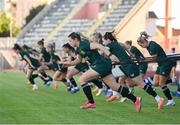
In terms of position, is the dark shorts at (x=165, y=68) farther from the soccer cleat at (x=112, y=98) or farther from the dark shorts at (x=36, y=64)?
the dark shorts at (x=36, y=64)

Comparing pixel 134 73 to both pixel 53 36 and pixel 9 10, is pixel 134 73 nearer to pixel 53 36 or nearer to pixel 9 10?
pixel 53 36

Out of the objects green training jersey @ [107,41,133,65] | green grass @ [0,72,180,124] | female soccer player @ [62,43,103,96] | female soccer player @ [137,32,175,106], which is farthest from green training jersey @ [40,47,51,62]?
green training jersey @ [107,41,133,65]

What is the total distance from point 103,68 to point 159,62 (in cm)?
195

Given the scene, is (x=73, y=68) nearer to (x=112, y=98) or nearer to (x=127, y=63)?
(x=112, y=98)

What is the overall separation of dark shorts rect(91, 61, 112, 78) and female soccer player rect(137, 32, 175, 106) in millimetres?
1393

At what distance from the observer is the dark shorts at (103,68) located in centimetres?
1295

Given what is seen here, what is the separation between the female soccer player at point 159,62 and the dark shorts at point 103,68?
1.39 metres

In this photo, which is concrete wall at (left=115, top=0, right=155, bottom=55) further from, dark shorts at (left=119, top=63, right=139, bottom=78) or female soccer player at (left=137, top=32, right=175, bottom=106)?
dark shorts at (left=119, top=63, right=139, bottom=78)

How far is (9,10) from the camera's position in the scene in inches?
4131

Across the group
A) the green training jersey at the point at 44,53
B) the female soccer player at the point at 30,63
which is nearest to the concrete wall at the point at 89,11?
the female soccer player at the point at 30,63

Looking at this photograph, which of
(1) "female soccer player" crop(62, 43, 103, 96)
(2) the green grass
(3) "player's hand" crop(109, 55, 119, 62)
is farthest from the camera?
(1) "female soccer player" crop(62, 43, 103, 96)

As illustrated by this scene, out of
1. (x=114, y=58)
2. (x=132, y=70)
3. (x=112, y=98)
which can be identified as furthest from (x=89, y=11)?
(x=114, y=58)

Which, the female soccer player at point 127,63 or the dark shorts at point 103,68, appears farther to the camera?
the female soccer player at point 127,63

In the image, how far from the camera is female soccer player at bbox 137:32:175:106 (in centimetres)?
1404
